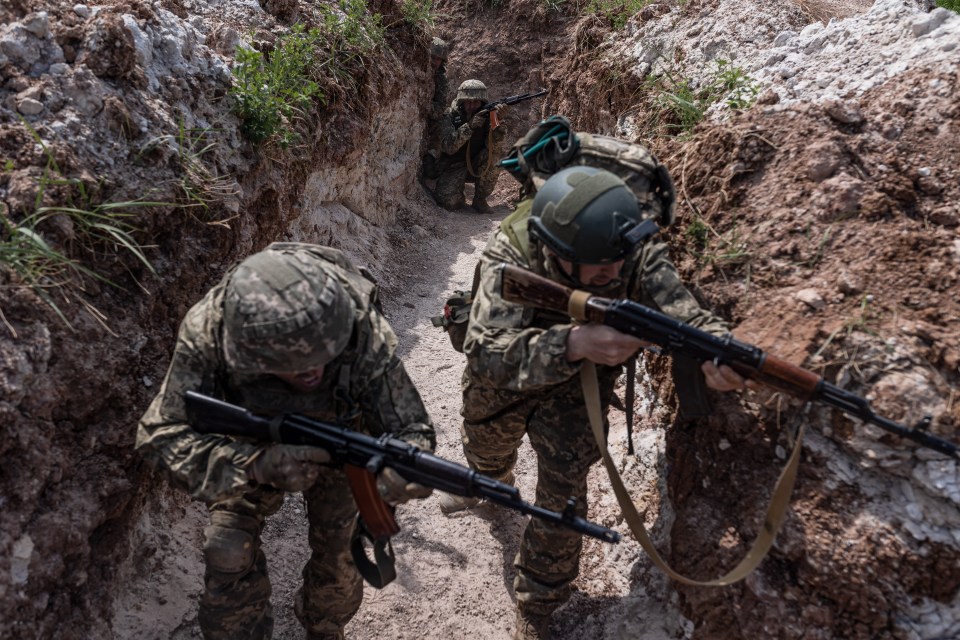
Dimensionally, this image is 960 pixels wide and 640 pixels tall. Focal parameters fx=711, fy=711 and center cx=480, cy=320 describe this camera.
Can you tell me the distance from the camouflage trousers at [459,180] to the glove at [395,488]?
749 cm

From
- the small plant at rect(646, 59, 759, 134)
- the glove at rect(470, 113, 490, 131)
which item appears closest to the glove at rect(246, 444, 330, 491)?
the small plant at rect(646, 59, 759, 134)

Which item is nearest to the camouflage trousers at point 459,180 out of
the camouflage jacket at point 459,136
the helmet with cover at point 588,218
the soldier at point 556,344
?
the camouflage jacket at point 459,136

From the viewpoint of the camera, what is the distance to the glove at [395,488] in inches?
118

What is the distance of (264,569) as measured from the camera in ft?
11.3

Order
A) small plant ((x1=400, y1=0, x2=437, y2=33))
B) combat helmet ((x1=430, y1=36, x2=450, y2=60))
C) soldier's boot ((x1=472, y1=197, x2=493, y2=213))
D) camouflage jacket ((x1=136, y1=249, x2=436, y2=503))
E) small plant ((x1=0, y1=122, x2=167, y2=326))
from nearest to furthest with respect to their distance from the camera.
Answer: camouflage jacket ((x1=136, y1=249, x2=436, y2=503)) < small plant ((x1=0, y1=122, x2=167, y2=326)) < small plant ((x1=400, y1=0, x2=437, y2=33)) < combat helmet ((x1=430, y1=36, x2=450, y2=60)) < soldier's boot ((x1=472, y1=197, x2=493, y2=213))

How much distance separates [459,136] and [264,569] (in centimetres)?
751

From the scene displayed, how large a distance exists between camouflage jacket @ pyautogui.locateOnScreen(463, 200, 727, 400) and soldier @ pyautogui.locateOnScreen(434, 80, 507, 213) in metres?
6.45

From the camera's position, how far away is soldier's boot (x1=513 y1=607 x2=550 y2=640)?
12.8 feet

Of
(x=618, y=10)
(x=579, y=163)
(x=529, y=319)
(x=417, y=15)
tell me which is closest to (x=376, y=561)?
(x=529, y=319)

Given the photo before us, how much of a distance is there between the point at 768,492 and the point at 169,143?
3816 mm

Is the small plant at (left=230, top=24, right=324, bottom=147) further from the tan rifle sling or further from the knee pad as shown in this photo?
the tan rifle sling

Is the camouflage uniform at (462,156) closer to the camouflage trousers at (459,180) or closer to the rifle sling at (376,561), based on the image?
the camouflage trousers at (459,180)

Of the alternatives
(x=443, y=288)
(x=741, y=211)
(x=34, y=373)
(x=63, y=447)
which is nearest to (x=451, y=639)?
(x=63, y=447)

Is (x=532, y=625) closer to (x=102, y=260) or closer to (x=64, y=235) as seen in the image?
(x=102, y=260)
